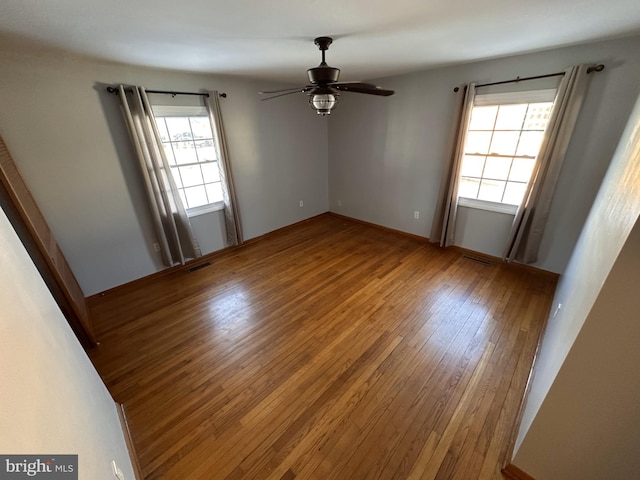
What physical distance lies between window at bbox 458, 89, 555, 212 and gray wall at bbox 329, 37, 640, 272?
21 cm

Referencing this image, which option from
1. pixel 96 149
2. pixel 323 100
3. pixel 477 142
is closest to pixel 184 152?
pixel 96 149

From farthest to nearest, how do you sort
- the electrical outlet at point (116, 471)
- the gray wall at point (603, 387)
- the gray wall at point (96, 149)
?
the gray wall at point (96, 149) → the electrical outlet at point (116, 471) → the gray wall at point (603, 387)

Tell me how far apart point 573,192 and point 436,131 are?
1.63 meters

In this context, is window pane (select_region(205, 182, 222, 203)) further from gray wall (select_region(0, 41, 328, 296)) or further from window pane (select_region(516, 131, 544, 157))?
window pane (select_region(516, 131, 544, 157))

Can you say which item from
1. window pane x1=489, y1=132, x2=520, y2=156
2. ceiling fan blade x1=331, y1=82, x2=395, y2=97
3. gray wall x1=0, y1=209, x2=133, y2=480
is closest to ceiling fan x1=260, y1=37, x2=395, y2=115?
ceiling fan blade x1=331, y1=82, x2=395, y2=97

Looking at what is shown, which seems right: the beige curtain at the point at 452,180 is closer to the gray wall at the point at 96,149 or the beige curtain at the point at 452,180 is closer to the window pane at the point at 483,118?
the window pane at the point at 483,118

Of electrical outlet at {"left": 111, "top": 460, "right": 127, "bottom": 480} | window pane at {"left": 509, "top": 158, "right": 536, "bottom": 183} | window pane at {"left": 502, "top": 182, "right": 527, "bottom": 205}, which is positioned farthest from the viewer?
window pane at {"left": 502, "top": 182, "right": 527, "bottom": 205}

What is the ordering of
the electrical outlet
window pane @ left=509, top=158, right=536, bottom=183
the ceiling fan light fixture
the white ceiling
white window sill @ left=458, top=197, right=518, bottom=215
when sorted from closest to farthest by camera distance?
the electrical outlet → the white ceiling → the ceiling fan light fixture → window pane @ left=509, top=158, right=536, bottom=183 → white window sill @ left=458, top=197, right=518, bottom=215

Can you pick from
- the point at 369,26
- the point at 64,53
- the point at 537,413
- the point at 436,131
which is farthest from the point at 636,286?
the point at 64,53

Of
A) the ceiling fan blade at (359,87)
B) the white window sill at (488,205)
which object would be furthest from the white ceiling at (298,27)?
the white window sill at (488,205)

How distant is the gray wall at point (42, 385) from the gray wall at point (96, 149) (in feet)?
6.10

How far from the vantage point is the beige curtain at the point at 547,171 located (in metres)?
2.33

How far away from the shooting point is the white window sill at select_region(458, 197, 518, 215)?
3043 mm

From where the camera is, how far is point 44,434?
646 mm
